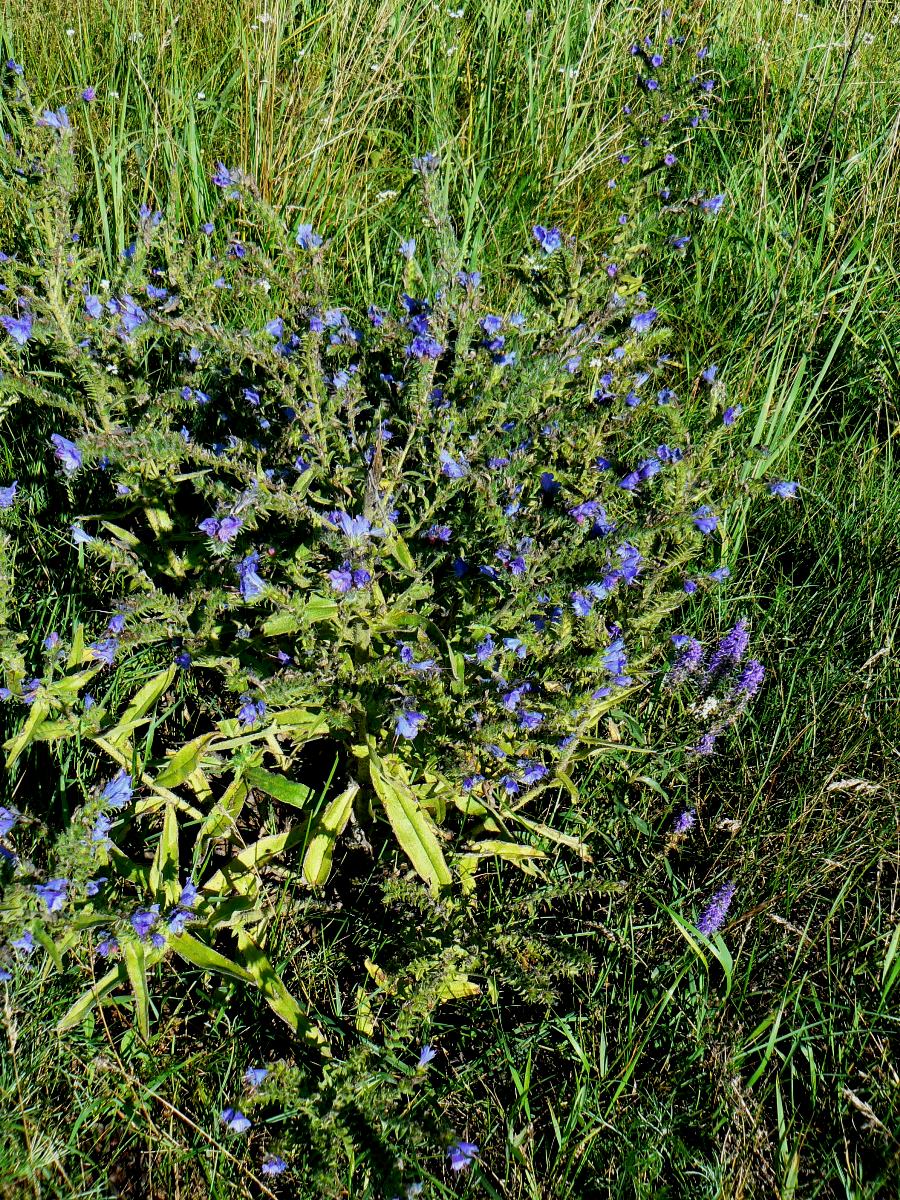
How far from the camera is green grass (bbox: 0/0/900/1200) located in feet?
5.72

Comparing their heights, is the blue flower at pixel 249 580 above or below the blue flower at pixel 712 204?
below

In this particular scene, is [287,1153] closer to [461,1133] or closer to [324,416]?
[461,1133]

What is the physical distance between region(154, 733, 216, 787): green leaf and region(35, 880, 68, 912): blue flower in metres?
0.33

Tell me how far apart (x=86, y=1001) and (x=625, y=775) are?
4.13 feet

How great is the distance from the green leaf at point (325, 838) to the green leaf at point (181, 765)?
0.96 feet

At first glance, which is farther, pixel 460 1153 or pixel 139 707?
pixel 139 707

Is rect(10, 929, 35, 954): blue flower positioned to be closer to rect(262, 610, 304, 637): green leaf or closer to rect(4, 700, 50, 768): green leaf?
rect(4, 700, 50, 768): green leaf

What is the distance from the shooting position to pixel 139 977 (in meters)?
1.67

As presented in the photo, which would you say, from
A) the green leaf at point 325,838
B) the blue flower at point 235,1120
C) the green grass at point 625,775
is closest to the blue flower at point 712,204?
the green grass at point 625,775

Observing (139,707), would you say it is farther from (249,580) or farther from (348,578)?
(348,578)

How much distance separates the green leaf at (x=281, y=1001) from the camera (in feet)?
5.98

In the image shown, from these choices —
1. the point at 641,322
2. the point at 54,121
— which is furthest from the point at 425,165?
the point at 54,121

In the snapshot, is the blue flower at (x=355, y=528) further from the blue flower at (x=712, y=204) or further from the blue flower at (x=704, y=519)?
the blue flower at (x=712, y=204)

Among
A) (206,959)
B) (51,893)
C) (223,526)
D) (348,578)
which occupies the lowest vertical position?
(206,959)
